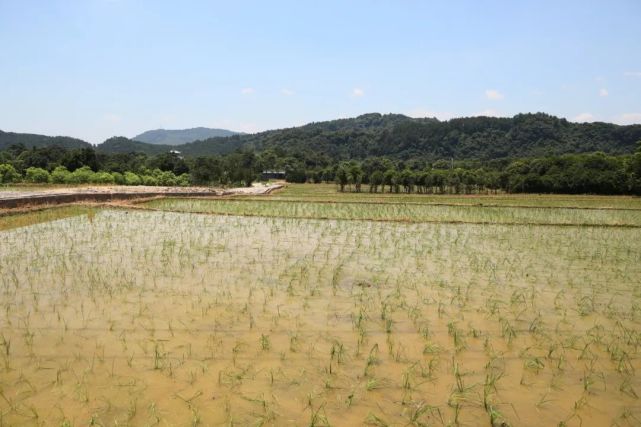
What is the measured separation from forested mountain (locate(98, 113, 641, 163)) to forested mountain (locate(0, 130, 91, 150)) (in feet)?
39.9

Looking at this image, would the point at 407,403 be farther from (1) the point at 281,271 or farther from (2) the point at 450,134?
(2) the point at 450,134

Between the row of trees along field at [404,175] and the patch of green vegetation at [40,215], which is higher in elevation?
the row of trees along field at [404,175]

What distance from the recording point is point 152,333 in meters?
5.21

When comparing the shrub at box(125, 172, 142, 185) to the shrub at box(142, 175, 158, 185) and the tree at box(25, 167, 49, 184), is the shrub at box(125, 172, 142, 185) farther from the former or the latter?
the tree at box(25, 167, 49, 184)

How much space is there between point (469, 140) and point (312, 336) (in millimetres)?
117987

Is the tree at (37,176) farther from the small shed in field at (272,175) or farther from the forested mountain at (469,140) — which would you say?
the forested mountain at (469,140)

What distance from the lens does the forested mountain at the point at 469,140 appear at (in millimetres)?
99625

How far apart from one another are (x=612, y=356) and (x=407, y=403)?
2.80 m

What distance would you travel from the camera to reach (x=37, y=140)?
134m

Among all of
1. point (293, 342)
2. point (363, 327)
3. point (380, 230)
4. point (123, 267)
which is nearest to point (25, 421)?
point (293, 342)

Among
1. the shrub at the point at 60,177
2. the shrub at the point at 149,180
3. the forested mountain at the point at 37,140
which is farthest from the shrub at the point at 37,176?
the forested mountain at the point at 37,140

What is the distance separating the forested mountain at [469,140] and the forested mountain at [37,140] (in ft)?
39.9

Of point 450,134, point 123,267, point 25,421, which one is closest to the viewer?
point 25,421

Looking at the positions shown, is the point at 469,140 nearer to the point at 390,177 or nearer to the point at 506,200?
the point at 390,177
